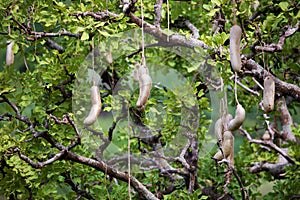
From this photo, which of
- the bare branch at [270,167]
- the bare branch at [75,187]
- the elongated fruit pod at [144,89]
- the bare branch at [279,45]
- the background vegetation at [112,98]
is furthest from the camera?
the bare branch at [270,167]

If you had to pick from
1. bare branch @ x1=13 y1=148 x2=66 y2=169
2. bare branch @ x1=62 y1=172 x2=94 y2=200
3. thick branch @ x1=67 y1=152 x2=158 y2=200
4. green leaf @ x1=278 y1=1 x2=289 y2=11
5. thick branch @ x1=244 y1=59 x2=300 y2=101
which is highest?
green leaf @ x1=278 y1=1 x2=289 y2=11

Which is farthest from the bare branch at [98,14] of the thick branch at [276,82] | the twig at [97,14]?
the thick branch at [276,82]

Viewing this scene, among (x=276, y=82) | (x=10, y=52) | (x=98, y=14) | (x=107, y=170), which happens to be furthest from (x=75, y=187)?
(x=276, y=82)

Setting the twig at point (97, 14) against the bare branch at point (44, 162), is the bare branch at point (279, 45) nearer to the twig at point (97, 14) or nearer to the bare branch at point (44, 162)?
the twig at point (97, 14)

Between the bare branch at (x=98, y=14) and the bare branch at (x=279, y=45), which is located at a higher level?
the bare branch at (x=98, y=14)

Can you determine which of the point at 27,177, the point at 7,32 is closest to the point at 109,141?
the point at 27,177

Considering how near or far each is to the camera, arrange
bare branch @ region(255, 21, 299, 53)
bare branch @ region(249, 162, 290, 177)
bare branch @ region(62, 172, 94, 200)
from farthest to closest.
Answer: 1. bare branch @ region(249, 162, 290, 177)
2. bare branch @ region(62, 172, 94, 200)
3. bare branch @ region(255, 21, 299, 53)

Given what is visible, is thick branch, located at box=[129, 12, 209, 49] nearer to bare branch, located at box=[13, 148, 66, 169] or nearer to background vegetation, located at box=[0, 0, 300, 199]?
background vegetation, located at box=[0, 0, 300, 199]

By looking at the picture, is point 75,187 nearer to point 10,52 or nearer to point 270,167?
point 10,52

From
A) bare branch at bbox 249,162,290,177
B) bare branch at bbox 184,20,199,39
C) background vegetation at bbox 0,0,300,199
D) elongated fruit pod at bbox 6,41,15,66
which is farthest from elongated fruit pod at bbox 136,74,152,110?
bare branch at bbox 249,162,290,177

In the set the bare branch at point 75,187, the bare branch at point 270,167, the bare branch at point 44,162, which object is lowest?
the bare branch at point 270,167

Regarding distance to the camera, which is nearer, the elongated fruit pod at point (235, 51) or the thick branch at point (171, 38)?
the elongated fruit pod at point (235, 51)

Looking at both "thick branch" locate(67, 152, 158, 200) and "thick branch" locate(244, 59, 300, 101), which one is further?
"thick branch" locate(67, 152, 158, 200)

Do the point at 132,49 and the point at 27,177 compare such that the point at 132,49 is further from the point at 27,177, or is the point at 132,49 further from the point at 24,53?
the point at 27,177
